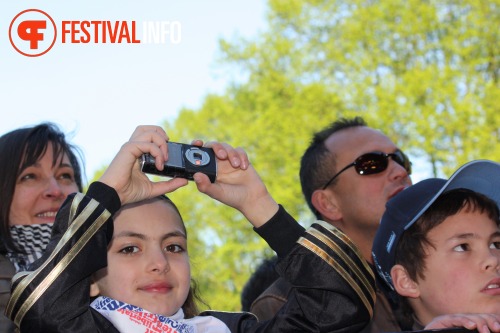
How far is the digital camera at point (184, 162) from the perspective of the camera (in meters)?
3.03

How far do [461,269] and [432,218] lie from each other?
322 mm

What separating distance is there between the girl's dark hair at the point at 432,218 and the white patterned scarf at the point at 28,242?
1886 millimetres

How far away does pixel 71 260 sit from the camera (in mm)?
2914

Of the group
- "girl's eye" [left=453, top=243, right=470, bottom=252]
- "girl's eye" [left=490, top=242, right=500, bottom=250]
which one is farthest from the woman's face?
"girl's eye" [left=490, top=242, right=500, bottom=250]

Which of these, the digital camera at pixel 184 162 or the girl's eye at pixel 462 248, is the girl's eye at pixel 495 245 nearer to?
the girl's eye at pixel 462 248

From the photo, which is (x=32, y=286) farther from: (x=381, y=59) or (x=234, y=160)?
(x=381, y=59)

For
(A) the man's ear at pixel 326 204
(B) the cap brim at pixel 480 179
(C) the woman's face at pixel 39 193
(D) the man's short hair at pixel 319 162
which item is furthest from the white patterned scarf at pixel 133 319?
(D) the man's short hair at pixel 319 162

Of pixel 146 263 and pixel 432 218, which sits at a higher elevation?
pixel 432 218

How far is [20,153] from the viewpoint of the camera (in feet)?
15.1

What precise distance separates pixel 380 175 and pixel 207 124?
12851mm

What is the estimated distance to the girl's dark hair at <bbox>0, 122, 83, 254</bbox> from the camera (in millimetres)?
4508

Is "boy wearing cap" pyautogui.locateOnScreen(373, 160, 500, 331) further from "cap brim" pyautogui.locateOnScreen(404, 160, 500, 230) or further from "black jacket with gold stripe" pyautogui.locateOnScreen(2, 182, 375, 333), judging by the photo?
"black jacket with gold stripe" pyautogui.locateOnScreen(2, 182, 375, 333)

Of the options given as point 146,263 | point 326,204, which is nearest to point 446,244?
point 146,263

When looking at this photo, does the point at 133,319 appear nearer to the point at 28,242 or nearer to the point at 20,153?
the point at 28,242
